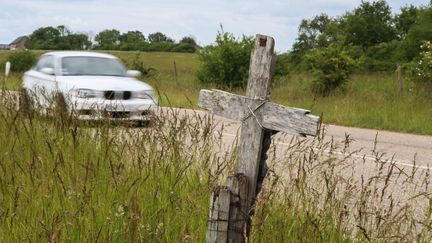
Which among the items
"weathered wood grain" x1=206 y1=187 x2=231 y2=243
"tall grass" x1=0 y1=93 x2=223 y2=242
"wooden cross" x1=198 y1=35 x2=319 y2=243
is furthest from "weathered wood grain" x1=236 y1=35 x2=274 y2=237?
"tall grass" x1=0 y1=93 x2=223 y2=242

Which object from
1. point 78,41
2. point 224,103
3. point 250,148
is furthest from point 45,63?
point 78,41

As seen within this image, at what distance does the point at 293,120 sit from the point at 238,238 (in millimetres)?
679

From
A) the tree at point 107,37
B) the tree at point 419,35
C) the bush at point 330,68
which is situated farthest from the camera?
the tree at point 107,37

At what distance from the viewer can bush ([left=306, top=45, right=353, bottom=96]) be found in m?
22.5

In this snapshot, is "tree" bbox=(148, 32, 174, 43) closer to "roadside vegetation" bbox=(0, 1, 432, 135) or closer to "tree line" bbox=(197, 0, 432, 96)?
"tree line" bbox=(197, 0, 432, 96)

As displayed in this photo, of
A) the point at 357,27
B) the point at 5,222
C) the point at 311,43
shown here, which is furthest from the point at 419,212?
the point at 311,43

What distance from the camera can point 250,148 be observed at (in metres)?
3.04

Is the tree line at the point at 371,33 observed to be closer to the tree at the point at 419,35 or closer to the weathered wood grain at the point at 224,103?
the tree at the point at 419,35

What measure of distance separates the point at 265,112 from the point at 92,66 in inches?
391

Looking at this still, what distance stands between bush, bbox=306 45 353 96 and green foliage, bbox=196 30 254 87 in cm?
364

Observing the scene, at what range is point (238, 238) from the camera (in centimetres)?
301

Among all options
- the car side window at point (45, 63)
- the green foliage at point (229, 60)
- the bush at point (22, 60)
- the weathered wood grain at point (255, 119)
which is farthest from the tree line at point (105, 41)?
the weathered wood grain at point (255, 119)

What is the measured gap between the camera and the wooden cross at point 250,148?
295 centimetres

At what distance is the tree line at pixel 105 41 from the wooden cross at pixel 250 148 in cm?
7197
